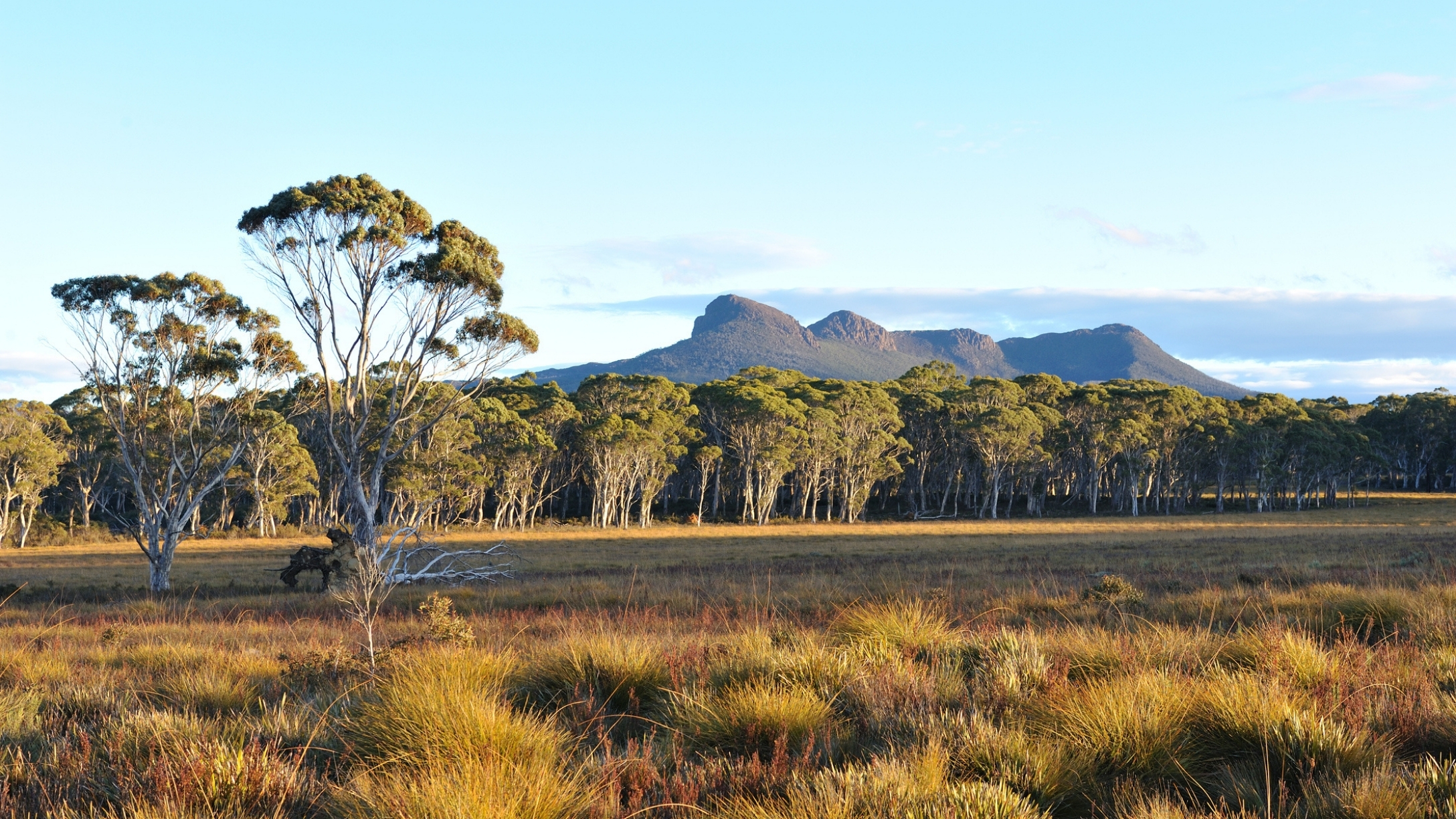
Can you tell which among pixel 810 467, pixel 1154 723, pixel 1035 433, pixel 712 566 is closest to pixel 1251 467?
pixel 1035 433

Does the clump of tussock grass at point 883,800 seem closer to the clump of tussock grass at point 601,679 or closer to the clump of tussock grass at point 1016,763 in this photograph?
the clump of tussock grass at point 1016,763

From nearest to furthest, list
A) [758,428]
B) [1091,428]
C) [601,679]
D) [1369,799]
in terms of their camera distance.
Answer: [1369,799]
[601,679]
[758,428]
[1091,428]

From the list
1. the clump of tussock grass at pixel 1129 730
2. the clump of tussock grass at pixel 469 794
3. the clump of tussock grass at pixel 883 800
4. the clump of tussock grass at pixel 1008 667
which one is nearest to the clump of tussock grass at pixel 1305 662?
the clump of tussock grass at pixel 1129 730

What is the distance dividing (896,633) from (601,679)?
251 cm

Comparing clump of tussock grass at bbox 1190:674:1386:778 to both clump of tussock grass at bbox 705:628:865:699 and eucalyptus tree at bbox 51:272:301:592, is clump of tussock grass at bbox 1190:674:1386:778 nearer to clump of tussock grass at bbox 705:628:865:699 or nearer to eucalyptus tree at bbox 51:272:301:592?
clump of tussock grass at bbox 705:628:865:699

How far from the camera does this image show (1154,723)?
14.7ft

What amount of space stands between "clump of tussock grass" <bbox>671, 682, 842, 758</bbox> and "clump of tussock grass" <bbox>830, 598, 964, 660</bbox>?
4.67 feet

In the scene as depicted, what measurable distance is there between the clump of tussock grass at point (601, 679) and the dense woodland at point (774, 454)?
47.3 meters

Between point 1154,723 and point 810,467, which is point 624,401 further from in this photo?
point 1154,723

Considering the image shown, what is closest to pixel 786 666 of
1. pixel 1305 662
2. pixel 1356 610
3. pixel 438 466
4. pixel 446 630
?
pixel 1305 662

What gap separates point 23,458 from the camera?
192 ft

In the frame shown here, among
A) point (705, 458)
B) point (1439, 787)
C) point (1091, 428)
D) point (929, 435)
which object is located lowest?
point (705, 458)

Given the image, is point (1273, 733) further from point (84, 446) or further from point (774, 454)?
point (84, 446)

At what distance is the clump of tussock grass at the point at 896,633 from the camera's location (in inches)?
258
